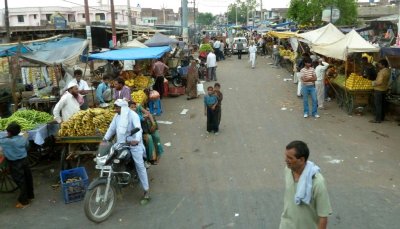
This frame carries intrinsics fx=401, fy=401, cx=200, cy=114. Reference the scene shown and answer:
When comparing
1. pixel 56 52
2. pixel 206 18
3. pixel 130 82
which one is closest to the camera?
pixel 56 52

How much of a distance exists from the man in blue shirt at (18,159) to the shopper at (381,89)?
8950 millimetres

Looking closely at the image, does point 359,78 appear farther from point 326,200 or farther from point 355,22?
point 355,22

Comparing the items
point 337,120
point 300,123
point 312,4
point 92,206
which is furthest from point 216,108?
point 312,4

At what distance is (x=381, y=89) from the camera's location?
10.9 meters

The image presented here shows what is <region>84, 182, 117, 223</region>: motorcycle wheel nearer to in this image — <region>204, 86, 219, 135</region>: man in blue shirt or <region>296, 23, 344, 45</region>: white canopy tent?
<region>204, 86, 219, 135</region>: man in blue shirt

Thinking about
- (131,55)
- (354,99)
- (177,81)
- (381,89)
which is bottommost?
(177,81)

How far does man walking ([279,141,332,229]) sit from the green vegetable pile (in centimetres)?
563

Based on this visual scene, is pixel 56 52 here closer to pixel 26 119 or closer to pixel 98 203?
pixel 26 119

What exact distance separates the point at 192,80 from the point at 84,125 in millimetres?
8750

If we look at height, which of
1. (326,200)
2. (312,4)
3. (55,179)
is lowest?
(55,179)

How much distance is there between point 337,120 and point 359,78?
153 centimetres

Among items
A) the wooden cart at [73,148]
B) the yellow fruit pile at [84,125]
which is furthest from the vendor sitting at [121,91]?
the yellow fruit pile at [84,125]

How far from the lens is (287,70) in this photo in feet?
79.6

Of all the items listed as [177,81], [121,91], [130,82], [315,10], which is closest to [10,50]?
[121,91]
